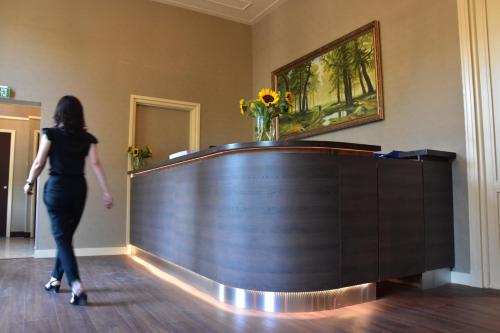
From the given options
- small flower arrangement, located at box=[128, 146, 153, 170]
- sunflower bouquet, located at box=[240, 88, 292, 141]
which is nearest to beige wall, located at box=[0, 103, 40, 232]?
small flower arrangement, located at box=[128, 146, 153, 170]

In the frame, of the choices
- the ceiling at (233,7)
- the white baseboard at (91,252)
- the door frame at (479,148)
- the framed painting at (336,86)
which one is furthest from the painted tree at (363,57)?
the white baseboard at (91,252)

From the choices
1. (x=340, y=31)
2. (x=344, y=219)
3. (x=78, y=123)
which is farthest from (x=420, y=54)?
(x=78, y=123)

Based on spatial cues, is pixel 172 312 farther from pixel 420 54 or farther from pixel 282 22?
pixel 282 22

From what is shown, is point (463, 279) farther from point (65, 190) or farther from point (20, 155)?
point (20, 155)

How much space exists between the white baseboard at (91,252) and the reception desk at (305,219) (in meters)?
2.43

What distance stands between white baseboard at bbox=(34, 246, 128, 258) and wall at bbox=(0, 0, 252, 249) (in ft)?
0.22

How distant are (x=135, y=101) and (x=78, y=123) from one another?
118 inches

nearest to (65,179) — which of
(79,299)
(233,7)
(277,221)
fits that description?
(79,299)

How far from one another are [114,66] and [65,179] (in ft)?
10.8

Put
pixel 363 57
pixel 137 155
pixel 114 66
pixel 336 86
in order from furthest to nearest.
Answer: pixel 114 66 < pixel 137 155 < pixel 336 86 < pixel 363 57

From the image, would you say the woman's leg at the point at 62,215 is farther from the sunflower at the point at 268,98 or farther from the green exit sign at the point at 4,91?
the green exit sign at the point at 4,91

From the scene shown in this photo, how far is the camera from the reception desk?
2469mm

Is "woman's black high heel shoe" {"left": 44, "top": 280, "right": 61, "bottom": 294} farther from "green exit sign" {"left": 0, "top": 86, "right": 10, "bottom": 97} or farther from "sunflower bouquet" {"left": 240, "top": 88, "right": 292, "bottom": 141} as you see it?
"green exit sign" {"left": 0, "top": 86, "right": 10, "bottom": 97}

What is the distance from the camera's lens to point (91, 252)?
17.1ft
